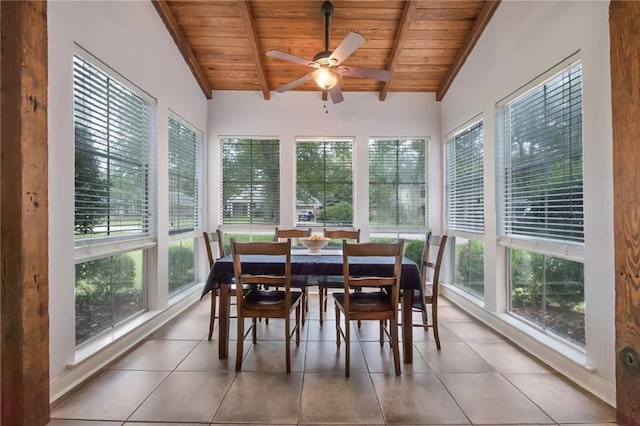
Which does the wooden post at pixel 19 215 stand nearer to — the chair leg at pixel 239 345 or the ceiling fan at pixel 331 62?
the chair leg at pixel 239 345

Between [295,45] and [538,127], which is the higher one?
[295,45]

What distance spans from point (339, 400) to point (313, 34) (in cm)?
357

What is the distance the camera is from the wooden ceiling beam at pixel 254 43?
3.04 m

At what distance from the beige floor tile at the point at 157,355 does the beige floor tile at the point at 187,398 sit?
0.23m

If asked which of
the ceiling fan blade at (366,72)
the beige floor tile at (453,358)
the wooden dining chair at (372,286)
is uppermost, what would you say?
the ceiling fan blade at (366,72)

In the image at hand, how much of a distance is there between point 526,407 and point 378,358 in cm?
99

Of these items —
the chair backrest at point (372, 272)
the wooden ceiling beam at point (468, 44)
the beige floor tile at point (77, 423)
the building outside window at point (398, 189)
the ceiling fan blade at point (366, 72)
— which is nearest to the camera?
the beige floor tile at point (77, 423)

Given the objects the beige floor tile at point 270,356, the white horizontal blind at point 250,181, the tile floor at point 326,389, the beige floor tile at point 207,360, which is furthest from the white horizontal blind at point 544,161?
the white horizontal blind at point 250,181

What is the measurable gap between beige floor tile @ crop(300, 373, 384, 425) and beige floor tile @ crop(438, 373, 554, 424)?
1.81ft

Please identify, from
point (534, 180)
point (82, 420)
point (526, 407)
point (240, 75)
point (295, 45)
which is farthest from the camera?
point (240, 75)

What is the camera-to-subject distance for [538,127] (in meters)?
2.55

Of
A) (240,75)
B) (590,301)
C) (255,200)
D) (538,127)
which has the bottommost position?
(590,301)

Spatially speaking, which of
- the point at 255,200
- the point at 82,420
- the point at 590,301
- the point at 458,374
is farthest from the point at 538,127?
the point at 82,420

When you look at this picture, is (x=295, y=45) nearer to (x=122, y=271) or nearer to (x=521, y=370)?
(x=122, y=271)
